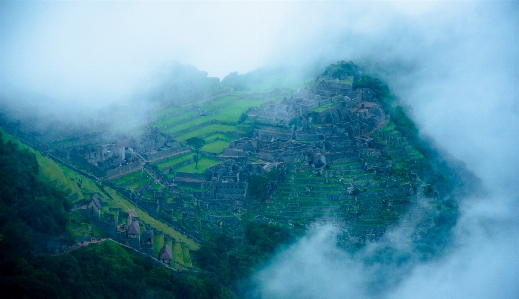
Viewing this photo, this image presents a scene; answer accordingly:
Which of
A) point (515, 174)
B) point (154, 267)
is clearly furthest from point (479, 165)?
point (154, 267)

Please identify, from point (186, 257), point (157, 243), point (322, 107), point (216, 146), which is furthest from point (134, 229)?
point (322, 107)

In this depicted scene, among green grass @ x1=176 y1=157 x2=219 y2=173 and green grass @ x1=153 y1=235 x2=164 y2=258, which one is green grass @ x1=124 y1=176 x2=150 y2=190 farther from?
green grass @ x1=153 y1=235 x2=164 y2=258

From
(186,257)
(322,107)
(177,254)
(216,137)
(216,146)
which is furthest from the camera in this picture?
(322,107)

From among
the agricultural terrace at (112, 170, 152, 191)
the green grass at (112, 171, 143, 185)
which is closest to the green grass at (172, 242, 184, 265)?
the agricultural terrace at (112, 170, 152, 191)

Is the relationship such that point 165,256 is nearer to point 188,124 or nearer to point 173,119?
point 188,124

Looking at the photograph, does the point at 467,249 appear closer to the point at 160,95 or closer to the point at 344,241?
the point at 344,241
